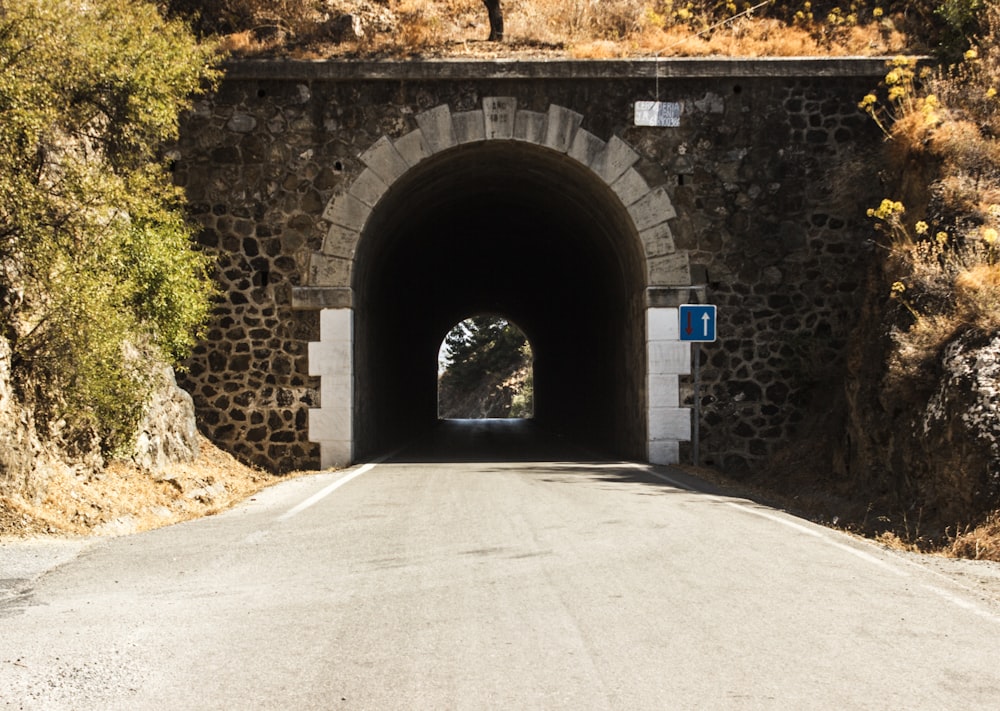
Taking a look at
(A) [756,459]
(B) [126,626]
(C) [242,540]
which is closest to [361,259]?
(A) [756,459]

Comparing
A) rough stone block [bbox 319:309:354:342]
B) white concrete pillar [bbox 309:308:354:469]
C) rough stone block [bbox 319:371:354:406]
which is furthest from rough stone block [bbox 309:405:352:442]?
rough stone block [bbox 319:309:354:342]

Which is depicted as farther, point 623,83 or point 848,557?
point 623,83

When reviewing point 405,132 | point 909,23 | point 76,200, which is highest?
point 909,23

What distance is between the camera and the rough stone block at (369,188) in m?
15.8

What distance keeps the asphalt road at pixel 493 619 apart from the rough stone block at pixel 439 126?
831cm

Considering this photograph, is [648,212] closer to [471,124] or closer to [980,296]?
[471,124]

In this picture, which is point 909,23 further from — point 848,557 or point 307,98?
point 848,557

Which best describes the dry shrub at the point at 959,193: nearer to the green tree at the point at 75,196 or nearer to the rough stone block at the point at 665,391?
the rough stone block at the point at 665,391

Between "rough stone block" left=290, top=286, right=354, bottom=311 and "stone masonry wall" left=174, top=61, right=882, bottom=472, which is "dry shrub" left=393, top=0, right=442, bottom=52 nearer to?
"stone masonry wall" left=174, top=61, right=882, bottom=472

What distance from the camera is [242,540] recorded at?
8023 millimetres

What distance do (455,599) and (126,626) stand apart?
1785 mm

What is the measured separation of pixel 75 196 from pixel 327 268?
20.6 ft

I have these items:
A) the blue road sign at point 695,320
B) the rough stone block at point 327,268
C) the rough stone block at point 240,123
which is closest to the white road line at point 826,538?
the blue road sign at point 695,320

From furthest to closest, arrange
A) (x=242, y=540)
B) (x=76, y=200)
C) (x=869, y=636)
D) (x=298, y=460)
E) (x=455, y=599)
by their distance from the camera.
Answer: (x=298, y=460) → (x=76, y=200) → (x=242, y=540) → (x=455, y=599) → (x=869, y=636)
